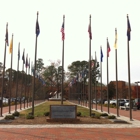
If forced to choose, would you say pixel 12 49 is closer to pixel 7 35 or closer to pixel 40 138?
pixel 7 35

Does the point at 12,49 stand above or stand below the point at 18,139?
above

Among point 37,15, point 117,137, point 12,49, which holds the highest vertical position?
point 37,15

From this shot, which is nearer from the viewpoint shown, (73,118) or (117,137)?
(117,137)

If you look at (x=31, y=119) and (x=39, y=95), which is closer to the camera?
(x=31, y=119)

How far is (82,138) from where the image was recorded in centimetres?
1134

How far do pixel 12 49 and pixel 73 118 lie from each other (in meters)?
11.4

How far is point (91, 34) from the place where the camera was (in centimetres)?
2344

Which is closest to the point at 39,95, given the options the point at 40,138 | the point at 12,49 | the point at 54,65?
the point at 54,65

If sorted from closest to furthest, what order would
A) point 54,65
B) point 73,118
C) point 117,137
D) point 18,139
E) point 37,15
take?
1. point 18,139
2. point 117,137
3. point 73,118
4. point 37,15
5. point 54,65

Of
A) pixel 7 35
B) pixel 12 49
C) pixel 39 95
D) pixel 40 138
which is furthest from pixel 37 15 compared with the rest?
pixel 39 95

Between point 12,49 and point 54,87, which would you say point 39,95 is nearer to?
point 54,87

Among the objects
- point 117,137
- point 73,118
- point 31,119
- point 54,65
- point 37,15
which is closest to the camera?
point 117,137

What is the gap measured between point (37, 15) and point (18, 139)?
47.2ft

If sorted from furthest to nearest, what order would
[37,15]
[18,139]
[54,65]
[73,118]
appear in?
[54,65], [37,15], [73,118], [18,139]
